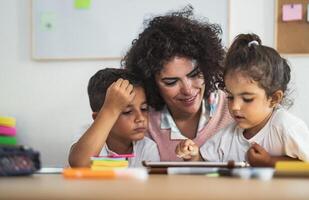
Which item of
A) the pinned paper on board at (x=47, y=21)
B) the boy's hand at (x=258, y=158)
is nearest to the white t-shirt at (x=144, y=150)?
the boy's hand at (x=258, y=158)

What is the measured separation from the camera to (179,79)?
4.43 ft

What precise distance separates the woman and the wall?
Answer: 0.69 m

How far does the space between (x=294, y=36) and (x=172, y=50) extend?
0.78 metres

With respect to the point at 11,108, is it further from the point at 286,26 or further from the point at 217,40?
the point at 286,26

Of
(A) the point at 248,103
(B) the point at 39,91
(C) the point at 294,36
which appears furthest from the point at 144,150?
(B) the point at 39,91

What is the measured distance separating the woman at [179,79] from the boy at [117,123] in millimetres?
61

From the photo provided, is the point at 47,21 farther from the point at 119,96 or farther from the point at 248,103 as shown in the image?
the point at 248,103

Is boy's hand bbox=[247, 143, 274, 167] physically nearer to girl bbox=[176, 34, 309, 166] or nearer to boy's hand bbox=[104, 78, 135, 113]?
girl bbox=[176, 34, 309, 166]

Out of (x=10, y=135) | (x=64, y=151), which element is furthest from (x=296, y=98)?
(x=10, y=135)

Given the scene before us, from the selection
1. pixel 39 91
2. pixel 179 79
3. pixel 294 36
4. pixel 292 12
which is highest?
pixel 292 12

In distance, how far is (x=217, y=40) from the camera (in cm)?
153

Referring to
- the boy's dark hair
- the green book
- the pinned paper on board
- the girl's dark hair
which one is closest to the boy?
the boy's dark hair

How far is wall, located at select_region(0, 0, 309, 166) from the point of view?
217 centimetres

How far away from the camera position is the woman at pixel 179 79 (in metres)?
1.37
